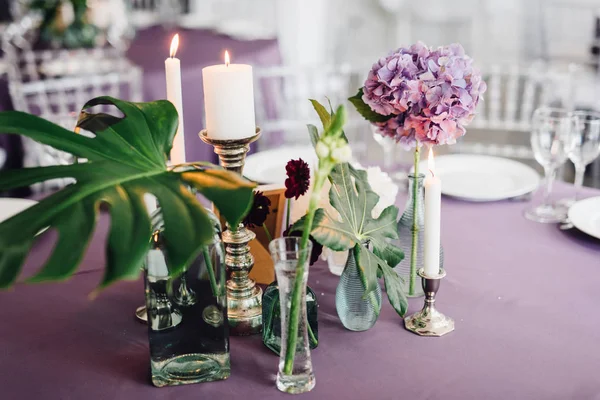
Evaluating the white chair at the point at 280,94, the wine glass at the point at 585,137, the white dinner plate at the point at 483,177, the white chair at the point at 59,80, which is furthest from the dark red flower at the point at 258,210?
the white chair at the point at 280,94

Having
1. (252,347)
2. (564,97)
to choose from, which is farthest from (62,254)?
(564,97)

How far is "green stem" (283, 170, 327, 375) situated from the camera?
684 millimetres

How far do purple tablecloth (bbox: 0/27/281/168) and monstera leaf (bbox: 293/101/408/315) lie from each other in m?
1.60

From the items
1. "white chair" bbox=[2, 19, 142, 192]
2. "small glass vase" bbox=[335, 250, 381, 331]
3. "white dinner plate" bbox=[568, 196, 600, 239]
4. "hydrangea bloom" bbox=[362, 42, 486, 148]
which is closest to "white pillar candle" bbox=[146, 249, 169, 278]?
"small glass vase" bbox=[335, 250, 381, 331]

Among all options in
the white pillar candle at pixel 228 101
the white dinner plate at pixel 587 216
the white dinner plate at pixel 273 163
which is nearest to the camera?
the white pillar candle at pixel 228 101

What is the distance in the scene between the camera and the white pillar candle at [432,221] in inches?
35.1

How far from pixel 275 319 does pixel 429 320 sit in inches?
8.7

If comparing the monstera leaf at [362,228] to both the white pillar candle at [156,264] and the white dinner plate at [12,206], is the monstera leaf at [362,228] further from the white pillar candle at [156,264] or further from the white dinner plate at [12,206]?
the white dinner plate at [12,206]

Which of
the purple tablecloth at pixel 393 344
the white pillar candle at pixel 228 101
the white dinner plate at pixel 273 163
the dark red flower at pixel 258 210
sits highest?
the white pillar candle at pixel 228 101

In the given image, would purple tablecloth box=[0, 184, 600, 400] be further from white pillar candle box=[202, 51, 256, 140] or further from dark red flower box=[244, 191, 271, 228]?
white pillar candle box=[202, 51, 256, 140]

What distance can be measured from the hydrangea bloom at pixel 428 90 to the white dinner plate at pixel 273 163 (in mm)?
615

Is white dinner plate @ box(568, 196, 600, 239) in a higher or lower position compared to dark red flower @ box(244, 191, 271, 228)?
lower

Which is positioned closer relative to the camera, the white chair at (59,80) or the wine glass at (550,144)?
the wine glass at (550,144)

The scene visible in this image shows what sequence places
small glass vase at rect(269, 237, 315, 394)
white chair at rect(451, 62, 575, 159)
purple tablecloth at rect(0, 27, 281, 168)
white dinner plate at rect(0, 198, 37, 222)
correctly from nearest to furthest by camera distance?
small glass vase at rect(269, 237, 315, 394) < white dinner plate at rect(0, 198, 37, 222) < purple tablecloth at rect(0, 27, 281, 168) < white chair at rect(451, 62, 575, 159)
